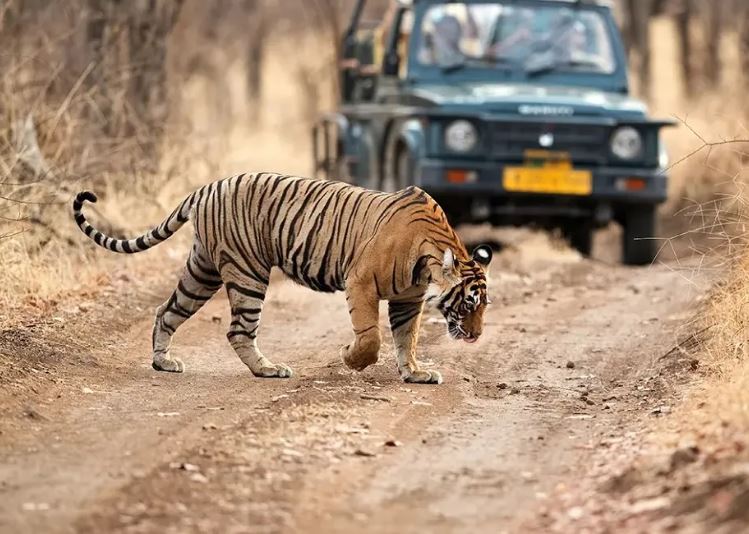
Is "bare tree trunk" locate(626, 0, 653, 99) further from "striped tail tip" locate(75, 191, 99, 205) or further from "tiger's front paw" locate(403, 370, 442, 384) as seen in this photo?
"striped tail tip" locate(75, 191, 99, 205)

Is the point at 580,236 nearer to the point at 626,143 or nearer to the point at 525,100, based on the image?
the point at 626,143

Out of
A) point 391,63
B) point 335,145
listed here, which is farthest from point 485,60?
point 335,145

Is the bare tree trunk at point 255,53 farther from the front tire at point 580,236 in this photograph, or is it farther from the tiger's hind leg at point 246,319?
the tiger's hind leg at point 246,319

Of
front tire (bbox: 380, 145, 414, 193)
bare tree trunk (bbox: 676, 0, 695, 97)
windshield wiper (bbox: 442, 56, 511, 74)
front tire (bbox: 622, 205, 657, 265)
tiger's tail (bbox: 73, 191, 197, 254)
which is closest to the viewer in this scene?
tiger's tail (bbox: 73, 191, 197, 254)

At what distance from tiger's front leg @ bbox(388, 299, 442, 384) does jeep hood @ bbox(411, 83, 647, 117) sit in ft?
16.8

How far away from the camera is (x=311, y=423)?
Answer: 22.4ft

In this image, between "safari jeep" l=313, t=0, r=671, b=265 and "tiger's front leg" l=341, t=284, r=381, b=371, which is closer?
"tiger's front leg" l=341, t=284, r=381, b=371

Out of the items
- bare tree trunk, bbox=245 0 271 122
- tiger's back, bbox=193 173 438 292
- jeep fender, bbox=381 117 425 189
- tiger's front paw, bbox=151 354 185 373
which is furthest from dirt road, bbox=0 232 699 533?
bare tree trunk, bbox=245 0 271 122

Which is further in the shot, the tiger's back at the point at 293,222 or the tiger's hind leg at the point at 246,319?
the tiger's hind leg at the point at 246,319

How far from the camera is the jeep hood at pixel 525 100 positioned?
42.7 feet

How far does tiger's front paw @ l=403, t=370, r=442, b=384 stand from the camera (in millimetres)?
8078

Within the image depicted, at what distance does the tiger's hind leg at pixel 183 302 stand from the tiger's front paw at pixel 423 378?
3.85 ft

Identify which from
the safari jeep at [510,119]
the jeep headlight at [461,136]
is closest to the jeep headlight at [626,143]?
the safari jeep at [510,119]

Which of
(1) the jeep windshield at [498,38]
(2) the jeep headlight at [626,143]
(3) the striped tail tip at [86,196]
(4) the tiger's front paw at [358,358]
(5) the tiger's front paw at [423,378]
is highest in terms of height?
(1) the jeep windshield at [498,38]
